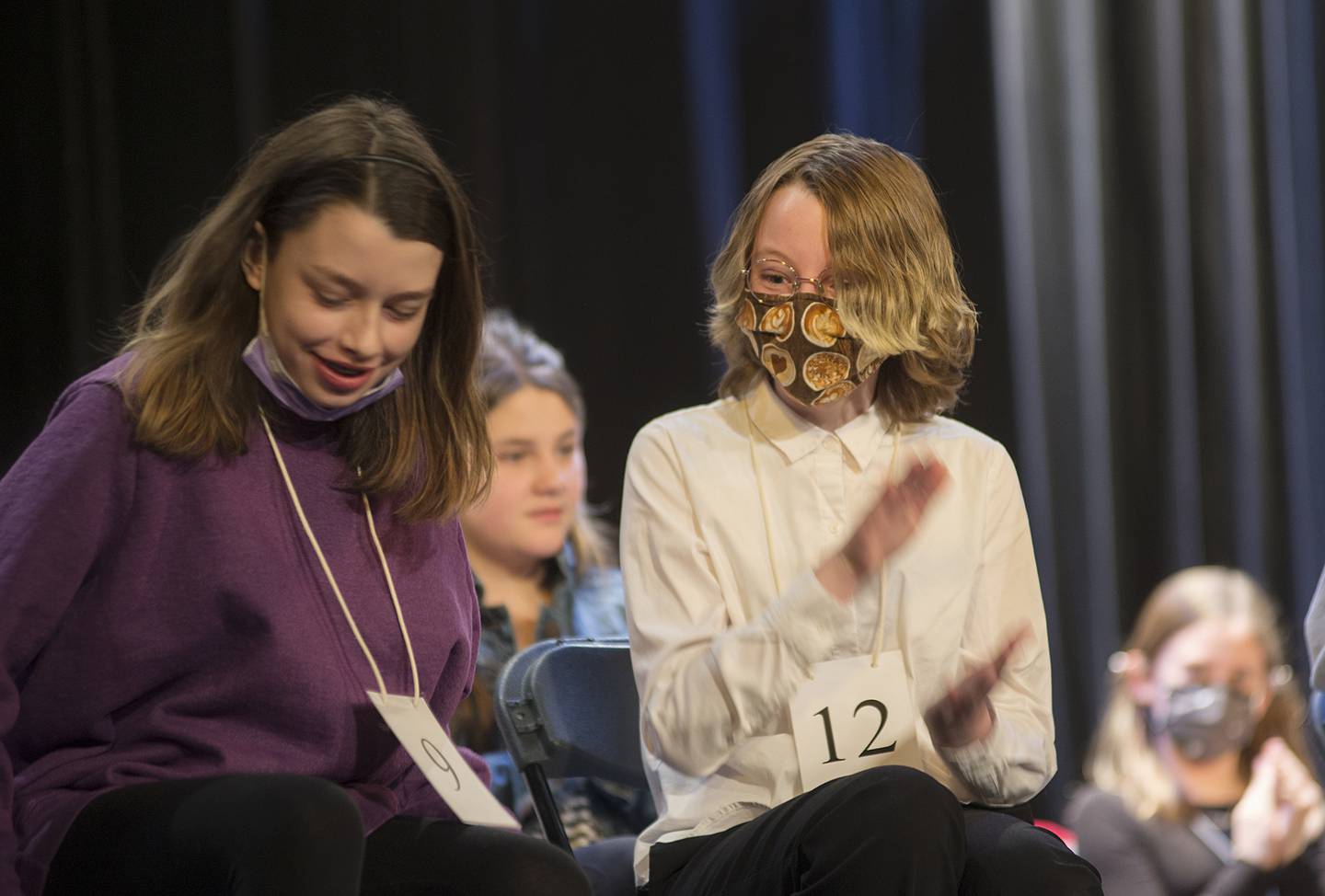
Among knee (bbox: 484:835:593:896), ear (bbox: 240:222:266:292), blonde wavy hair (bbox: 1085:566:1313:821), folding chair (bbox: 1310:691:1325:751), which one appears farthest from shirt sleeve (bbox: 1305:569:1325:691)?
ear (bbox: 240:222:266:292)

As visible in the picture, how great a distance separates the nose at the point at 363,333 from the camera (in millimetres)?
1917

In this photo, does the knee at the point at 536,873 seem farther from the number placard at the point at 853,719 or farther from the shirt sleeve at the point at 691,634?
the number placard at the point at 853,719

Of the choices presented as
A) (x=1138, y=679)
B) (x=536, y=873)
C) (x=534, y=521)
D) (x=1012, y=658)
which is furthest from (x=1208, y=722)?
(x=536, y=873)

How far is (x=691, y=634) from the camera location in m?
2.08

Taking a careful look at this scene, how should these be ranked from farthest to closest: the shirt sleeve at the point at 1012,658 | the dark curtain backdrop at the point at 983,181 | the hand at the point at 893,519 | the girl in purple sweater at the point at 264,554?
1. the dark curtain backdrop at the point at 983,181
2. the shirt sleeve at the point at 1012,658
3. the hand at the point at 893,519
4. the girl in purple sweater at the point at 264,554

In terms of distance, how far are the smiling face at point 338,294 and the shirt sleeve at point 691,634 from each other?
47 centimetres

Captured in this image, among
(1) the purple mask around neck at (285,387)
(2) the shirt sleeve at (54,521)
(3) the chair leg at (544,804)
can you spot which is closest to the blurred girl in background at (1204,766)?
(3) the chair leg at (544,804)

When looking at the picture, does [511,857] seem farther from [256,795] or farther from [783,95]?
[783,95]

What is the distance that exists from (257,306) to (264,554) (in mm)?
331

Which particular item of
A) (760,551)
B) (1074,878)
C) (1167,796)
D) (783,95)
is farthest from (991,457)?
(783,95)

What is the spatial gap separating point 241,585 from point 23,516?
0.27 metres

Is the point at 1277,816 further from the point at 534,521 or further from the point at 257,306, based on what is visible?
the point at 257,306

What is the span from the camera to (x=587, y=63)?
14.1ft

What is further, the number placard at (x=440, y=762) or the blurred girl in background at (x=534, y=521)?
the blurred girl in background at (x=534, y=521)
